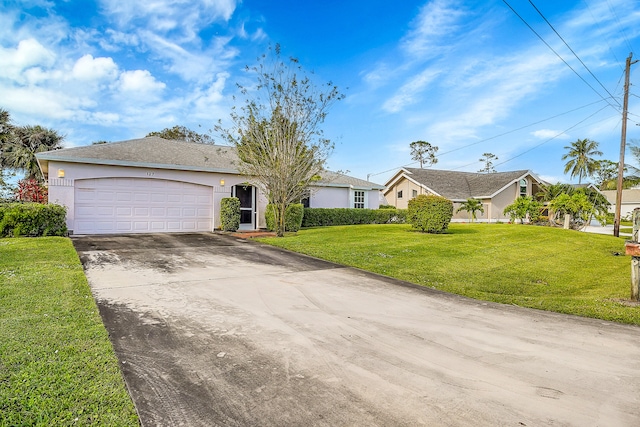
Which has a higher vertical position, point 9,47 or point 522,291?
point 9,47

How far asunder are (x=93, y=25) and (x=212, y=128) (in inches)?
190

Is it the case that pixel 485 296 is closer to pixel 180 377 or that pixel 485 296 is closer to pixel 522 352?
pixel 522 352

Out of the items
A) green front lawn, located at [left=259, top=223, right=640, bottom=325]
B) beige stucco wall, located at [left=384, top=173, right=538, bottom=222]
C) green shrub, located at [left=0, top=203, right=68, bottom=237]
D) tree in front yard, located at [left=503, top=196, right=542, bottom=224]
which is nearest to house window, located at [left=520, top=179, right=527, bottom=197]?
beige stucco wall, located at [left=384, top=173, right=538, bottom=222]

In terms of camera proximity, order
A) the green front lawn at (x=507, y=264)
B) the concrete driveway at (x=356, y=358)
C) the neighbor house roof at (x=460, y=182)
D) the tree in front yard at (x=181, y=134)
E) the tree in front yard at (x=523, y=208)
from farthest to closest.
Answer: the tree in front yard at (x=181, y=134) < the neighbor house roof at (x=460, y=182) < the tree in front yard at (x=523, y=208) < the green front lawn at (x=507, y=264) < the concrete driveway at (x=356, y=358)

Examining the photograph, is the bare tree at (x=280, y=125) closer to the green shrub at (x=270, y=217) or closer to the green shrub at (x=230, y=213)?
the green shrub at (x=270, y=217)

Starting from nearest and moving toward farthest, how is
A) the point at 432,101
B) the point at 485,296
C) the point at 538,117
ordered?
the point at 485,296 < the point at 432,101 < the point at 538,117

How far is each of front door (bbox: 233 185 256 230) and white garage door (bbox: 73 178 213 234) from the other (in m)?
1.36

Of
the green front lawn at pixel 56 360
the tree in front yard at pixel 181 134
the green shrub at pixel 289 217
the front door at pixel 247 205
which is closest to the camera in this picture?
the green front lawn at pixel 56 360

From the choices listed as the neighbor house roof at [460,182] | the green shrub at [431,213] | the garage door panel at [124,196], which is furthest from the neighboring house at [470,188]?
the garage door panel at [124,196]

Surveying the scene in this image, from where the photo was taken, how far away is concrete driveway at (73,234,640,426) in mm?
2477

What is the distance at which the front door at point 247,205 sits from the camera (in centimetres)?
1622

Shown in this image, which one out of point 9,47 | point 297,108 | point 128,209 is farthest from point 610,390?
point 9,47

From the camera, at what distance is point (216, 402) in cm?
255

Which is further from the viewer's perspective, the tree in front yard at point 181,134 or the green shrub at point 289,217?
the tree in front yard at point 181,134
